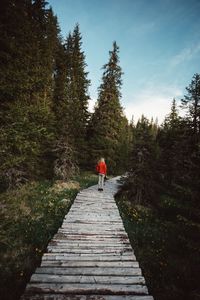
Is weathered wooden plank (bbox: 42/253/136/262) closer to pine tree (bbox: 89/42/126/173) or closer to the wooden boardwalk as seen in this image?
the wooden boardwalk

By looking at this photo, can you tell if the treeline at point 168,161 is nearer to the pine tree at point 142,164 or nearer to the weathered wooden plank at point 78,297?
the pine tree at point 142,164

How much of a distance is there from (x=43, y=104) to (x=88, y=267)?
457 inches

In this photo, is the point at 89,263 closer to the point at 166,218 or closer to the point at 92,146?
the point at 166,218

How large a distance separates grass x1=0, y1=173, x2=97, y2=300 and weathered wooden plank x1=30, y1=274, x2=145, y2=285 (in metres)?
1.62

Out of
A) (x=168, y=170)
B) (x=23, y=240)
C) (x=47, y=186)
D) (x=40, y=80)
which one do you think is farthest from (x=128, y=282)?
(x=168, y=170)

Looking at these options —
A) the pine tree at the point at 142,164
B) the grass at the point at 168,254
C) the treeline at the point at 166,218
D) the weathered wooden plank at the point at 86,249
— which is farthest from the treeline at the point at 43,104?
the grass at the point at 168,254

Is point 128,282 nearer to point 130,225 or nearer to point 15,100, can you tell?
point 130,225

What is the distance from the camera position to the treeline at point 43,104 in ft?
27.4

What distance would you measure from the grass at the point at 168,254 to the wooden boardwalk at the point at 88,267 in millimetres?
1529

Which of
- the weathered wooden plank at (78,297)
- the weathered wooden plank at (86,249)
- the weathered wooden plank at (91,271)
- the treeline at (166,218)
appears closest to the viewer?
the weathered wooden plank at (78,297)

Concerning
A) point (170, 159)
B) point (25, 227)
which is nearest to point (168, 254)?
point (25, 227)

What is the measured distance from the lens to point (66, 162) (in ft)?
54.6

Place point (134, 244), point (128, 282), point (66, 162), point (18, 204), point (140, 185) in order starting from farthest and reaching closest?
1. point (66, 162)
2. point (140, 185)
3. point (18, 204)
4. point (134, 244)
5. point (128, 282)

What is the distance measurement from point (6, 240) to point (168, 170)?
64.4ft
